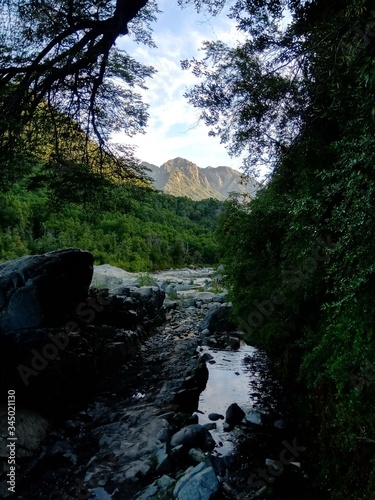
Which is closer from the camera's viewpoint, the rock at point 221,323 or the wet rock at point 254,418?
the wet rock at point 254,418

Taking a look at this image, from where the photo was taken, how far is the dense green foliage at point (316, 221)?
277 cm

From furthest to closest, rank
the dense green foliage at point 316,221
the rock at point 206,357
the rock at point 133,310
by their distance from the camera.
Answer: the rock at point 133,310 < the rock at point 206,357 < the dense green foliage at point 316,221

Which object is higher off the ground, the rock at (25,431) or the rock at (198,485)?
the rock at (198,485)

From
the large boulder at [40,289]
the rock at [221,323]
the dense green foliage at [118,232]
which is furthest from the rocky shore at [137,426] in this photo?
the dense green foliage at [118,232]

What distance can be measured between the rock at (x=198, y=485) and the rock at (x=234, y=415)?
1.74 metres

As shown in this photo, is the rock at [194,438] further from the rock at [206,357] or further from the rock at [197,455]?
the rock at [206,357]

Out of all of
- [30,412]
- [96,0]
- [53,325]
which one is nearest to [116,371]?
[53,325]

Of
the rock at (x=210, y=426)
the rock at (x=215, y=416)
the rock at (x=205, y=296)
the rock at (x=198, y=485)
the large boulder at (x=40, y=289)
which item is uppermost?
the large boulder at (x=40, y=289)

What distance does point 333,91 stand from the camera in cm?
366

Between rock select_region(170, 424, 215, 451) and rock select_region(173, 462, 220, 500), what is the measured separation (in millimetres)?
810

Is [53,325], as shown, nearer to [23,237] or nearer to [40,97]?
[40,97]

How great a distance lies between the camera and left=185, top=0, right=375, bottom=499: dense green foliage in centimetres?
277

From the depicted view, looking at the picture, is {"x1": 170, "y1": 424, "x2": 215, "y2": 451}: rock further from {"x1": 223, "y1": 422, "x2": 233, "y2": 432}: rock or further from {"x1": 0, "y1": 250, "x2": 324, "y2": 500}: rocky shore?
{"x1": 223, "y1": 422, "x2": 233, "y2": 432}: rock

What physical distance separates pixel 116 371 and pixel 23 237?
3240 cm
